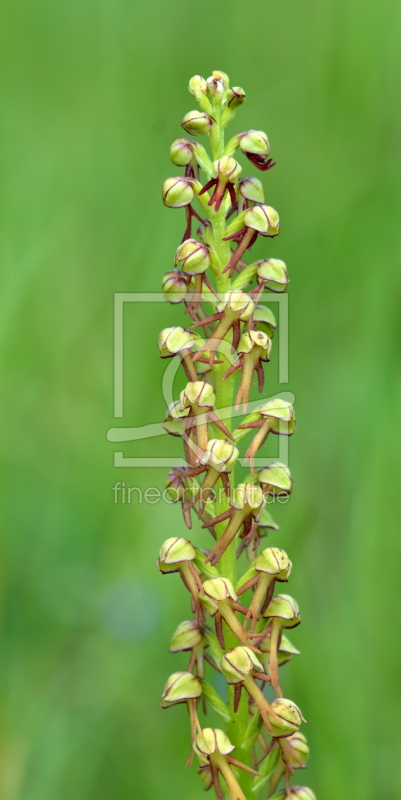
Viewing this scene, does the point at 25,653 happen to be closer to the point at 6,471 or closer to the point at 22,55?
the point at 6,471

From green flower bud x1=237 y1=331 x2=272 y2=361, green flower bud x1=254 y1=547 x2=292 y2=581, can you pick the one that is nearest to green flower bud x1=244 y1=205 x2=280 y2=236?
green flower bud x1=237 y1=331 x2=272 y2=361

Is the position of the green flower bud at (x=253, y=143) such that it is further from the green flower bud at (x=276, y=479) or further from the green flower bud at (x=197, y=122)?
the green flower bud at (x=276, y=479)

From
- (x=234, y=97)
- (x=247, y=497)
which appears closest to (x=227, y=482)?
(x=247, y=497)

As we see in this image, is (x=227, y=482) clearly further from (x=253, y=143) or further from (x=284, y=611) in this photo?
(x=253, y=143)

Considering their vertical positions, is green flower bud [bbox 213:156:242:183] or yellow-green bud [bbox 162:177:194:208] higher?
green flower bud [bbox 213:156:242:183]

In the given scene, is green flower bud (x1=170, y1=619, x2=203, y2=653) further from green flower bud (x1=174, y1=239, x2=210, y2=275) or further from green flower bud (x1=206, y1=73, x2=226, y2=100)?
green flower bud (x1=206, y1=73, x2=226, y2=100)

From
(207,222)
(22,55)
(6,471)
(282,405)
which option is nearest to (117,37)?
(22,55)
